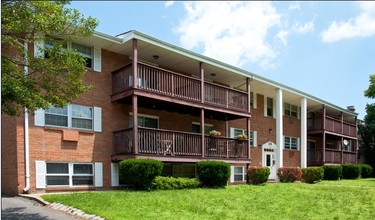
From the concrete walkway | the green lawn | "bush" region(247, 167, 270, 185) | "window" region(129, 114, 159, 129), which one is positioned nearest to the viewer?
the concrete walkway

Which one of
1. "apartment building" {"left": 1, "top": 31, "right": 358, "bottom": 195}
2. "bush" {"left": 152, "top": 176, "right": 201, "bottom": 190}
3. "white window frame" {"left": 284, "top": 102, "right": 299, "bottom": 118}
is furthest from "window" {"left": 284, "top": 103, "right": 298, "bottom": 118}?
"bush" {"left": 152, "top": 176, "right": 201, "bottom": 190}

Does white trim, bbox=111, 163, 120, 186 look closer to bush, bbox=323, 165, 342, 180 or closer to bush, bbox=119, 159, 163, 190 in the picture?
bush, bbox=119, 159, 163, 190

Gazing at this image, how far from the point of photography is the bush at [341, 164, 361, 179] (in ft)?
99.9

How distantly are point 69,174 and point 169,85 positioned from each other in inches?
229

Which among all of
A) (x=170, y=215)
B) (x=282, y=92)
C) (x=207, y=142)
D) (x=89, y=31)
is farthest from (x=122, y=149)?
(x=282, y=92)

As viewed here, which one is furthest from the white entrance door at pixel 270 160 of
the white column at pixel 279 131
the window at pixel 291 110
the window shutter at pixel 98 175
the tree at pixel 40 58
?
the tree at pixel 40 58

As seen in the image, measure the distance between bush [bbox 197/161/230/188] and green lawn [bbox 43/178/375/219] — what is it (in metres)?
2.09

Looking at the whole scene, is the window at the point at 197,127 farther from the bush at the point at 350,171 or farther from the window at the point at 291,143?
the bush at the point at 350,171

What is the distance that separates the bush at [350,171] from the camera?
30.4 meters

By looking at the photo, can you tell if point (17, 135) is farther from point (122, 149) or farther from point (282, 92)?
point (282, 92)

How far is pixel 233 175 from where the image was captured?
23.5 meters

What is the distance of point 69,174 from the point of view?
1529 cm

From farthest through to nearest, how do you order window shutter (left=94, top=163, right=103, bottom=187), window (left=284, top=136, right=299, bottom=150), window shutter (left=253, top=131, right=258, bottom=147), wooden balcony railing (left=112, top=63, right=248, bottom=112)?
1. window (left=284, top=136, right=299, bottom=150)
2. window shutter (left=253, top=131, right=258, bottom=147)
3. wooden balcony railing (left=112, top=63, right=248, bottom=112)
4. window shutter (left=94, top=163, right=103, bottom=187)

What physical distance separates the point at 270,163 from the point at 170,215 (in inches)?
706
